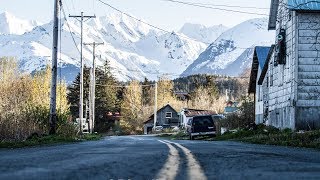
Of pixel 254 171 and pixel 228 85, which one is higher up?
pixel 228 85

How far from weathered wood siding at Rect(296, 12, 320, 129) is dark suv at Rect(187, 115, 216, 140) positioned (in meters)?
10.0

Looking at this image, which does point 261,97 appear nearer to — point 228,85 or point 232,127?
point 232,127

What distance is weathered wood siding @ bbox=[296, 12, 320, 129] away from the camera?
25.7 m

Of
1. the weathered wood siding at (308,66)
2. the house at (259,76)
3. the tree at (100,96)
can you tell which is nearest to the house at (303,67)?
the weathered wood siding at (308,66)

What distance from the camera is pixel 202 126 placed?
1380 inches

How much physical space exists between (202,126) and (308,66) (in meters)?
10.8

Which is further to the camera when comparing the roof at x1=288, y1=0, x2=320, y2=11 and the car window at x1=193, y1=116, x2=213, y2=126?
the car window at x1=193, y1=116, x2=213, y2=126

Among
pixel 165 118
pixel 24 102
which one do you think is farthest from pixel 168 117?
pixel 24 102

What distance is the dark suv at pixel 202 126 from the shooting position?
114 feet

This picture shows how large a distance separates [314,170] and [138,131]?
10024cm

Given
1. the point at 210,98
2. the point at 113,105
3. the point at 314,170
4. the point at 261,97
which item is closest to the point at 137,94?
the point at 113,105

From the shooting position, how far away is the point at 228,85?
190000 millimetres

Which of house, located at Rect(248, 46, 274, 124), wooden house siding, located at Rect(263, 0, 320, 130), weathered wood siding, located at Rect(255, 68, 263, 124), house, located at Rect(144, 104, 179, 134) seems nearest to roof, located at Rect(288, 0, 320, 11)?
wooden house siding, located at Rect(263, 0, 320, 130)

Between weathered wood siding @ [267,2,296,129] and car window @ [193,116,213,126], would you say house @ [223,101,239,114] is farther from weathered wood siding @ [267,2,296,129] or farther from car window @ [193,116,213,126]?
weathered wood siding @ [267,2,296,129]
